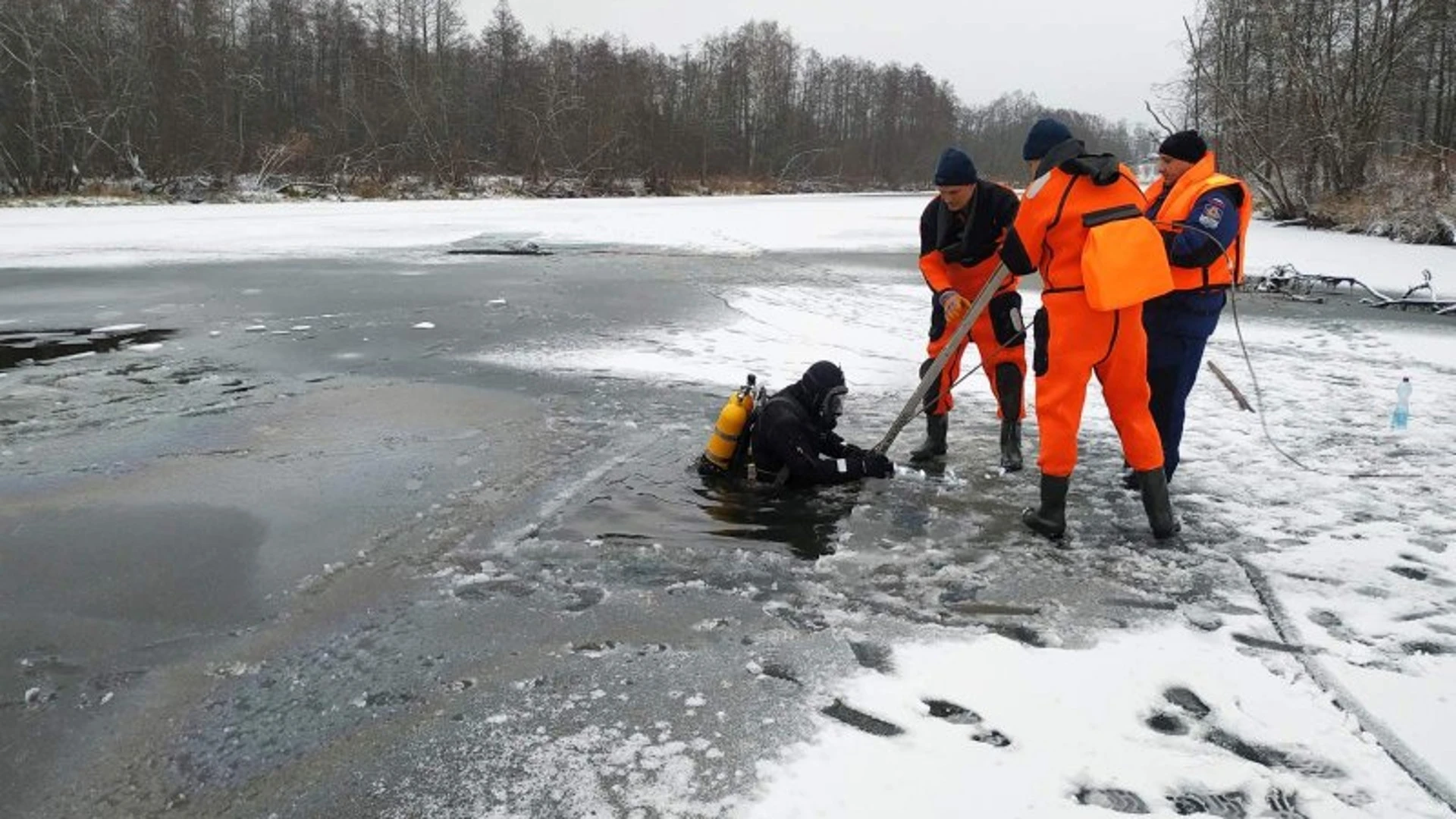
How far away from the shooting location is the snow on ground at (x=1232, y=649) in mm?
2629

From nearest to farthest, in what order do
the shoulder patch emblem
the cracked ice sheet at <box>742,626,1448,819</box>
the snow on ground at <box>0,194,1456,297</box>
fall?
the cracked ice sheet at <box>742,626,1448,819</box> < the shoulder patch emblem < the snow on ground at <box>0,194,1456,297</box>

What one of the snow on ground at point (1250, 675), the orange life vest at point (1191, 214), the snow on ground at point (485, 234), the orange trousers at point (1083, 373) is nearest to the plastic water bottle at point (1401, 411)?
the snow on ground at point (1250, 675)

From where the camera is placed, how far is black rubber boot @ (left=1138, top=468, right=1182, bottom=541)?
438 centimetres

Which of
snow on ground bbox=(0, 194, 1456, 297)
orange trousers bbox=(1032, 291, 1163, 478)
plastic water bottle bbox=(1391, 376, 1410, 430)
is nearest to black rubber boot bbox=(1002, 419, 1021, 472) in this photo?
orange trousers bbox=(1032, 291, 1163, 478)

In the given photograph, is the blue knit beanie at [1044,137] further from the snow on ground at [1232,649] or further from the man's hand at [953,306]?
the snow on ground at [1232,649]

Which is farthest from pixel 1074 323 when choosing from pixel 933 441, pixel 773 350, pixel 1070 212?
pixel 773 350

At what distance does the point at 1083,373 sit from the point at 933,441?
5.56 ft

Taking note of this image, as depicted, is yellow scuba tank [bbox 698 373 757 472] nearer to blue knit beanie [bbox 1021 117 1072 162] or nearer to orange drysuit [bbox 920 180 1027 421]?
orange drysuit [bbox 920 180 1027 421]

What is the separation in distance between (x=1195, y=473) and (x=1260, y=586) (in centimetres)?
165

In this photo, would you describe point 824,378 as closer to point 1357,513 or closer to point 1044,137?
point 1044,137

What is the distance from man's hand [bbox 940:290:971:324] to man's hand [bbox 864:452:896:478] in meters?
0.87

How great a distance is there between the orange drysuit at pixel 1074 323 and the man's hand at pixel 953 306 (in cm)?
99

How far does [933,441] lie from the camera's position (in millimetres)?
5762

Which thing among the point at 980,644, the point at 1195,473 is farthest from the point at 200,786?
the point at 1195,473
